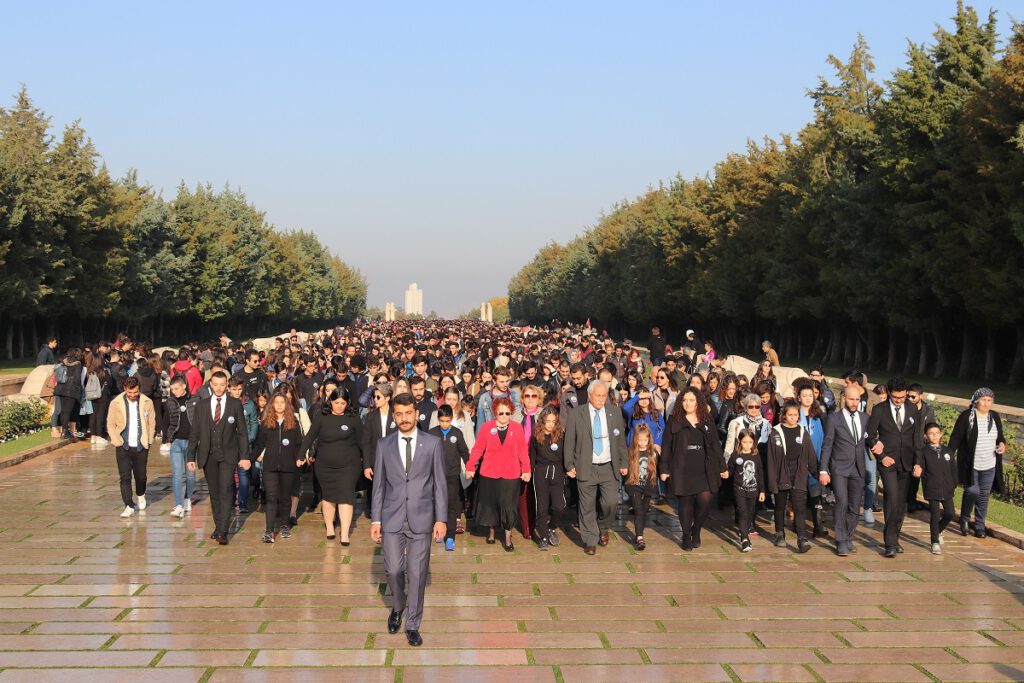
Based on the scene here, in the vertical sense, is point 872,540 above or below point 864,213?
below

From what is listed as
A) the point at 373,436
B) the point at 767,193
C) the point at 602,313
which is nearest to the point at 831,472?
the point at 373,436

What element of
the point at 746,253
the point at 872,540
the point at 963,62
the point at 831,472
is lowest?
the point at 872,540

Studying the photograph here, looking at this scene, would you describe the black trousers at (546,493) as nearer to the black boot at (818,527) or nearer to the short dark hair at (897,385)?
the black boot at (818,527)

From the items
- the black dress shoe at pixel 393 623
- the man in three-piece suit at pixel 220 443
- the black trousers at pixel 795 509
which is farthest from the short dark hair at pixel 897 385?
the man in three-piece suit at pixel 220 443

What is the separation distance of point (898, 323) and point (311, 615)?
35.1 m

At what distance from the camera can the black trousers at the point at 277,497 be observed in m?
11.8

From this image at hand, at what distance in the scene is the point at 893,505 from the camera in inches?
444

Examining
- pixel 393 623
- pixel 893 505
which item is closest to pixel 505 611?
pixel 393 623

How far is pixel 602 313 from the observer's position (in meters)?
104

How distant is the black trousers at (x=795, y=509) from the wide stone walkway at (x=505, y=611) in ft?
0.94

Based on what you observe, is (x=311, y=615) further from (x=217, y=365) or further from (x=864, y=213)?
(x=864, y=213)

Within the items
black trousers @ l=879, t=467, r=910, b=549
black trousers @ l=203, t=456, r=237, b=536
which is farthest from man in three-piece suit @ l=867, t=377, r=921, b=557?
black trousers @ l=203, t=456, r=237, b=536

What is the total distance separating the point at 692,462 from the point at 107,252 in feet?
142

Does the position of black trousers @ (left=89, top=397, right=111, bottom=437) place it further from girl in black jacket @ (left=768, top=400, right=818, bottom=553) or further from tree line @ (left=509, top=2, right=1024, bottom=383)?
tree line @ (left=509, top=2, right=1024, bottom=383)
